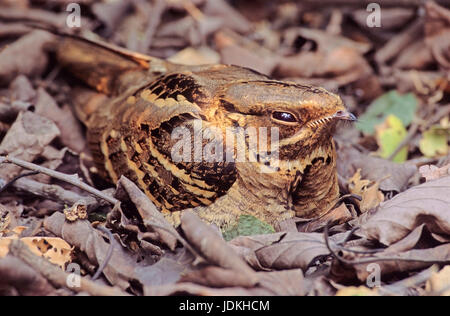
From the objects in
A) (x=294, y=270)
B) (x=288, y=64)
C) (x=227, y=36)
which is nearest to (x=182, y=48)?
(x=227, y=36)

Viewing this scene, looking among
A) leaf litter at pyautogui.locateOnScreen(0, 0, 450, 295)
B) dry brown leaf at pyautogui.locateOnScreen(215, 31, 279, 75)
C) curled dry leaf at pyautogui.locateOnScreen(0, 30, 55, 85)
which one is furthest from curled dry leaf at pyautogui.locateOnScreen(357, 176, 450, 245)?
curled dry leaf at pyautogui.locateOnScreen(0, 30, 55, 85)

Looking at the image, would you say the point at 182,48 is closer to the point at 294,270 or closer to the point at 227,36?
the point at 227,36

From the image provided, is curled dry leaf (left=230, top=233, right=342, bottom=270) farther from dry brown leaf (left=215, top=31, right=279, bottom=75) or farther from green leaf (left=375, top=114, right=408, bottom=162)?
dry brown leaf (left=215, top=31, right=279, bottom=75)

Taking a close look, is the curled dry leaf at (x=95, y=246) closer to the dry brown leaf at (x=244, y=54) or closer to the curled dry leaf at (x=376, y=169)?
the curled dry leaf at (x=376, y=169)

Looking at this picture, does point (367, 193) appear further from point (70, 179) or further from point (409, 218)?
point (70, 179)

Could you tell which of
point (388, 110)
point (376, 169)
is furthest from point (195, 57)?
point (376, 169)
